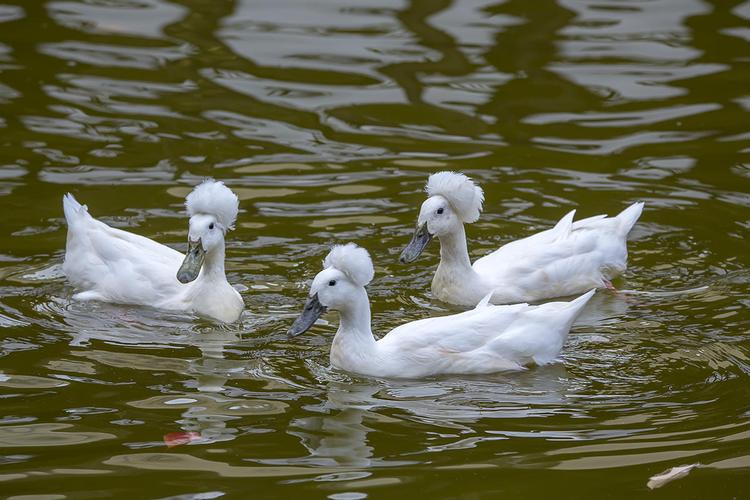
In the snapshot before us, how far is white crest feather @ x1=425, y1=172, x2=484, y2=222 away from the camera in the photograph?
966cm

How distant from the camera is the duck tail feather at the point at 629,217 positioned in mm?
10156

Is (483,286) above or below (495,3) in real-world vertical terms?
below

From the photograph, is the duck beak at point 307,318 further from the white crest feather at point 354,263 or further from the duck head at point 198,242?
the duck head at point 198,242

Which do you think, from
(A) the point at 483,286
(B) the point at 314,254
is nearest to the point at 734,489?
(A) the point at 483,286

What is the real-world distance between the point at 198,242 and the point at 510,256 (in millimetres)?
2353

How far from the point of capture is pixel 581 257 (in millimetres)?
9984

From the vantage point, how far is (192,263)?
9.07 metres

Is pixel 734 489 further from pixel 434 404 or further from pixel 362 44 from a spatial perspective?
pixel 362 44

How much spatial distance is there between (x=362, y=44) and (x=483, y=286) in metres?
5.70

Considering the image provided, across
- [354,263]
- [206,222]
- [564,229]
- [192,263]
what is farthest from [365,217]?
[354,263]

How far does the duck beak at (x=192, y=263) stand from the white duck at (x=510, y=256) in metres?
1.52

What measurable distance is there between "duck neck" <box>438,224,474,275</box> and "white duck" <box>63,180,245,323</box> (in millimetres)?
1542

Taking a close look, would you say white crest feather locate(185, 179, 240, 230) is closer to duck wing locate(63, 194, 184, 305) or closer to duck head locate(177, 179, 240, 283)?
duck head locate(177, 179, 240, 283)

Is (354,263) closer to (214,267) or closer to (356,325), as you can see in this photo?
(356,325)
